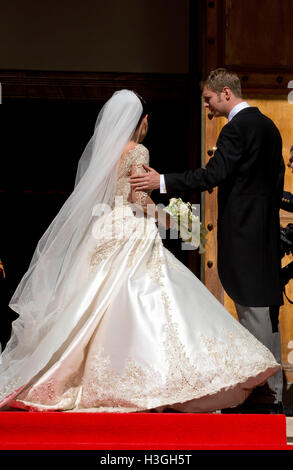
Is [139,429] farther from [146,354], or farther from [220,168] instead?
[220,168]

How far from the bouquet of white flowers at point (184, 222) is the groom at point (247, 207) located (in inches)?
14.2

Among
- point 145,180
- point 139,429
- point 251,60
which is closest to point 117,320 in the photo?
point 139,429

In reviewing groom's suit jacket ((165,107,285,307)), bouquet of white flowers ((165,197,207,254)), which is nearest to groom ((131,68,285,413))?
groom's suit jacket ((165,107,285,307))

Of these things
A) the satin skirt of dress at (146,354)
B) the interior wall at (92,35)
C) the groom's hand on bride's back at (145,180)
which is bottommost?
the satin skirt of dress at (146,354)

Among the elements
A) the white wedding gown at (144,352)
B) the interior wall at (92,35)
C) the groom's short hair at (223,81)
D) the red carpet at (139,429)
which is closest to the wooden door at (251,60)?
the interior wall at (92,35)

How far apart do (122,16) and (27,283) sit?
123 inches

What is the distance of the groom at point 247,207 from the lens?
12.7 ft

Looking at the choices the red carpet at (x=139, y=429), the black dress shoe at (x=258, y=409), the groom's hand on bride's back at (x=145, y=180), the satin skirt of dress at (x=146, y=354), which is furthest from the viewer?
the groom's hand on bride's back at (x=145, y=180)

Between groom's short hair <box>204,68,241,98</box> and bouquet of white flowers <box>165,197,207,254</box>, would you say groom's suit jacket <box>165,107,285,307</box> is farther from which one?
bouquet of white flowers <box>165,197,207,254</box>

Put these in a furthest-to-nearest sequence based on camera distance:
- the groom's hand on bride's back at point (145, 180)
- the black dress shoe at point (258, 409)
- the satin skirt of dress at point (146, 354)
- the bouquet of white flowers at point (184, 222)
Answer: the bouquet of white flowers at point (184, 222), the groom's hand on bride's back at point (145, 180), the black dress shoe at point (258, 409), the satin skirt of dress at point (146, 354)

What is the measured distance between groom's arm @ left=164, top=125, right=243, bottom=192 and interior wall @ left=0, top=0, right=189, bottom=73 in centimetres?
245

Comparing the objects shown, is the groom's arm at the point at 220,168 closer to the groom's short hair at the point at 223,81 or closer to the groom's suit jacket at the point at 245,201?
the groom's suit jacket at the point at 245,201

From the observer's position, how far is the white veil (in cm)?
375

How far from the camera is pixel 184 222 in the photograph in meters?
4.31
